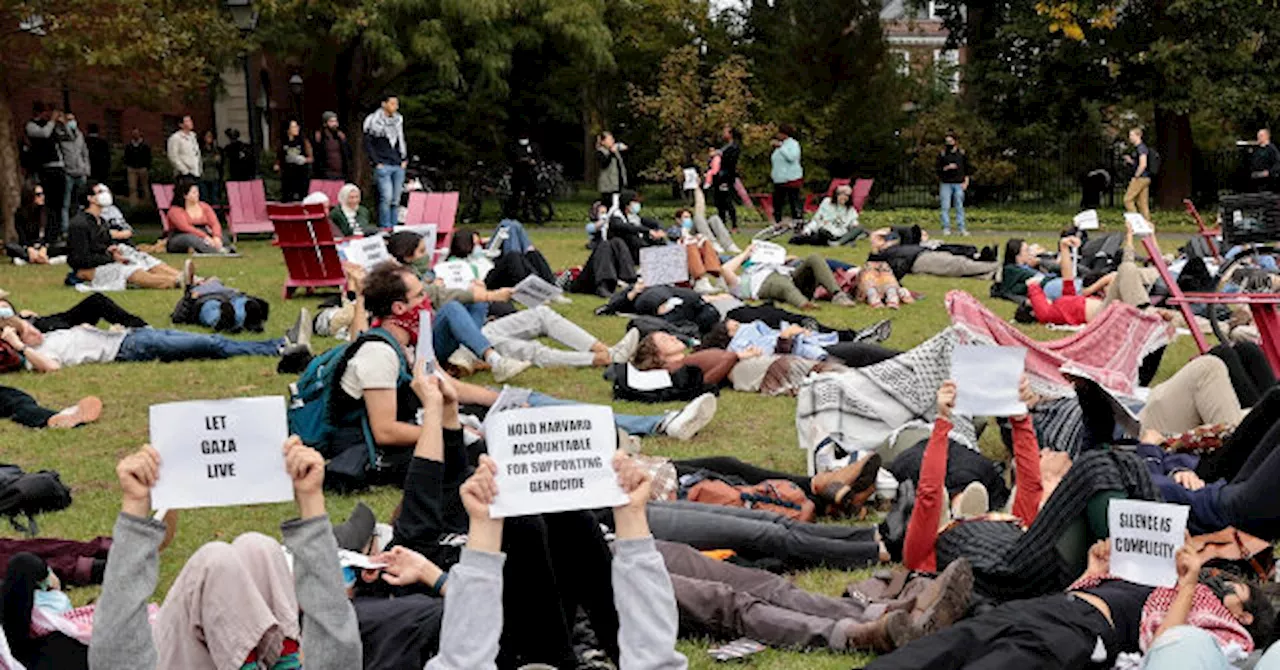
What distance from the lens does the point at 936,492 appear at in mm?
6438

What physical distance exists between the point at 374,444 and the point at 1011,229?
2097 cm

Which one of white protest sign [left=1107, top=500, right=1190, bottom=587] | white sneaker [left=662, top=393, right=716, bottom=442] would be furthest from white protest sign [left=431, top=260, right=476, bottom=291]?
white protest sign [left=1107, top=500, right=1190, bottom=587]

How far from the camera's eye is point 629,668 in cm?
444

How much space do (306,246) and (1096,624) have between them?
39.0ft

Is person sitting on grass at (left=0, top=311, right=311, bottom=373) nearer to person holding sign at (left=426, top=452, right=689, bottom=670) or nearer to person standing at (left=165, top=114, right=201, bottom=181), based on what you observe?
person holding sign at (left=426, top=452, right=689, bottom=670)

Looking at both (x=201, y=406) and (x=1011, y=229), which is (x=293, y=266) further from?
(x=1011, y=229)

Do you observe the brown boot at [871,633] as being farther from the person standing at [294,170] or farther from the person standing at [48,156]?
the person standing at [294,170]

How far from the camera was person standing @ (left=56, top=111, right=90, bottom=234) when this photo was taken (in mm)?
24378

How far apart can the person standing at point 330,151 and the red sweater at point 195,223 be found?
253cm

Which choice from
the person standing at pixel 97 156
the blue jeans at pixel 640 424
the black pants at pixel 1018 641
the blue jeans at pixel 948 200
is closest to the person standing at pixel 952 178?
the blue jeans at pixel 948 200

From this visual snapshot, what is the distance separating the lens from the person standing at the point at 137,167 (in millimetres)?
29519

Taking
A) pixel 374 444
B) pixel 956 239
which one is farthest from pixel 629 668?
pixel 956 239

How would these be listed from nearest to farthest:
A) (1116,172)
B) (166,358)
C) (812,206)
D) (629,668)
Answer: (629,668)
(166,358)
(812,206)
(1116,172)

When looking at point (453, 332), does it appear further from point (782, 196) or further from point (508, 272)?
point (782, 196)
